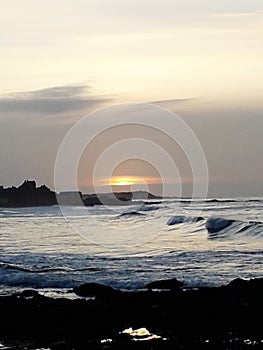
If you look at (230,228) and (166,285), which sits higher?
(230,228)

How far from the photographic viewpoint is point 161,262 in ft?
103

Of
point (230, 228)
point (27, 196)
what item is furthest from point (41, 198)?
point (230, 228)

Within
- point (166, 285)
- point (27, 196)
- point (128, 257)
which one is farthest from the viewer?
point (27, 196)

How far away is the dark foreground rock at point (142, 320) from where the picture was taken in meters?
15.0

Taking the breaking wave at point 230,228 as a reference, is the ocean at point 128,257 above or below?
below

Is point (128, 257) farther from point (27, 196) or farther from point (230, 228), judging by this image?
point (27, 196)

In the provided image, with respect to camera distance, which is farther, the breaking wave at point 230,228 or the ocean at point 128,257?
the breaking wave at point 230,228

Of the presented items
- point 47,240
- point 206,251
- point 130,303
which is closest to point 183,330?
point 130,303

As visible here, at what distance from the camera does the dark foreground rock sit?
14953 millimetres

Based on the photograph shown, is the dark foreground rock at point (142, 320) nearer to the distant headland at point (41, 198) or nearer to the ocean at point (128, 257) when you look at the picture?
the ocean at point (128, 257)

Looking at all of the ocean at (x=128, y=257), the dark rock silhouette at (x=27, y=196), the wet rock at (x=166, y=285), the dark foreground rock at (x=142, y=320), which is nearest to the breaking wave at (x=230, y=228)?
the ocean at (x=128, y=257)

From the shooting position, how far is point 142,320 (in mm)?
17109

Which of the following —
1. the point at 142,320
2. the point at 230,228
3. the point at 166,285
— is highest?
the point at 230,228

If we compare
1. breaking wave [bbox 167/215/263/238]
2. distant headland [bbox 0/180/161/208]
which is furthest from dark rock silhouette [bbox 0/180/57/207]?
breaking wave [bbox 167/215/263/238]
